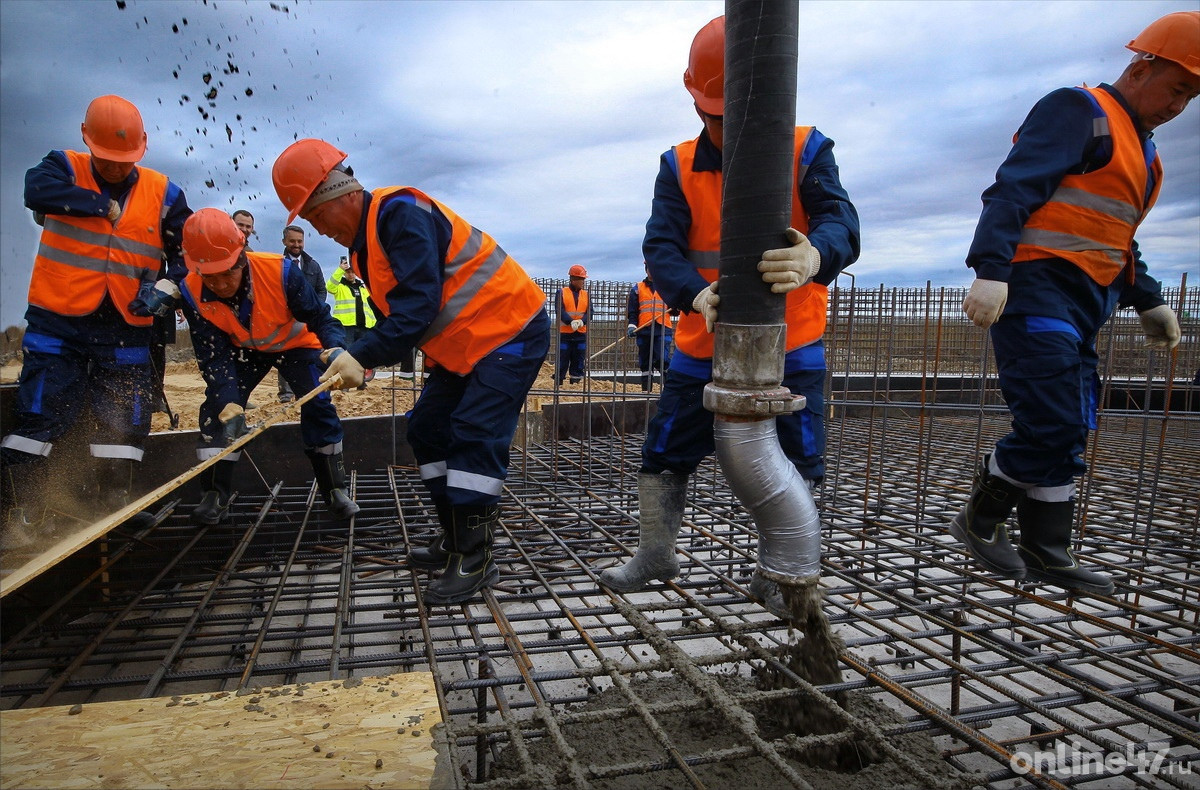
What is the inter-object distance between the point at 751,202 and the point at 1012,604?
1788mm

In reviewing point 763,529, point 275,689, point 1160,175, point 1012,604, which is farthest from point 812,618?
point 1160,175

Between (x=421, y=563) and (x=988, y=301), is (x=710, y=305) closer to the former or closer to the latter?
(x=988, y=301)

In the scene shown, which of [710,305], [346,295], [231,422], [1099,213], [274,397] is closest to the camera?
[710,305]

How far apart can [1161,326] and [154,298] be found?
4393 millimetres

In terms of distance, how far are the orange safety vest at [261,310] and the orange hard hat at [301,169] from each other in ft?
3.98

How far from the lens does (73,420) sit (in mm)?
3273

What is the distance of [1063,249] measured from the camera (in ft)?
7.72

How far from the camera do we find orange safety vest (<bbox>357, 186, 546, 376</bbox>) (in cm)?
261

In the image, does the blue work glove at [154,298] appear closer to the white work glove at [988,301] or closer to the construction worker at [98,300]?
the construction worker at [98,300]

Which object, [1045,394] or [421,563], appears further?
[421,563]

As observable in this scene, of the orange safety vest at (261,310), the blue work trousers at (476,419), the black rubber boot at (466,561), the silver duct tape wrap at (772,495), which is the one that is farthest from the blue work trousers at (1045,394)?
the orange safety vest at (261,310)

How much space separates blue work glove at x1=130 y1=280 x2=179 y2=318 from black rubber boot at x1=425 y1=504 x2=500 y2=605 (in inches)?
78.3

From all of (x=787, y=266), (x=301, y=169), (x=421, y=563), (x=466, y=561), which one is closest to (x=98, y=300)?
(x=301, y=169)

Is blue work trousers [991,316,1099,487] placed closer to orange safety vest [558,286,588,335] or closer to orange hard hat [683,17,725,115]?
orange hard hat [683,17,725,115]
